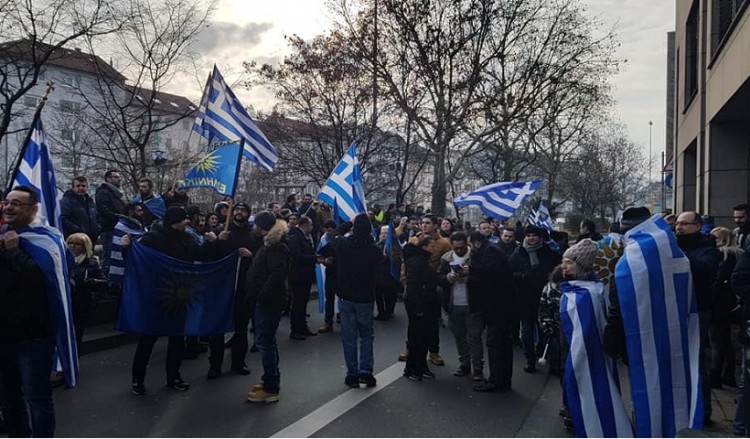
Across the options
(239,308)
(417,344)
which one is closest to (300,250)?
(239,308)

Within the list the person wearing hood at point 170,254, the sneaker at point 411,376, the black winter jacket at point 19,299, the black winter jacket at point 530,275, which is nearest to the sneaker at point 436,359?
the sneaker at point 411,376

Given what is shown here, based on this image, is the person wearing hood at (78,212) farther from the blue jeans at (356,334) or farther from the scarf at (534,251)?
the scarf at (534,251)

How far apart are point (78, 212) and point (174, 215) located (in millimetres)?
3061

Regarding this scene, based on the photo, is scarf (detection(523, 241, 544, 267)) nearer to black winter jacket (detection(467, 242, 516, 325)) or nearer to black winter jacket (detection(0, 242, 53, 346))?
black winter jacket (detection(467, 242, 516, 325))

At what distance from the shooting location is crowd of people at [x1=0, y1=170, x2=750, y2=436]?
396cm

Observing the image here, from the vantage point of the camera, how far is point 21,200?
399 centimetres

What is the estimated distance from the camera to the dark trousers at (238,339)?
22.1 feet

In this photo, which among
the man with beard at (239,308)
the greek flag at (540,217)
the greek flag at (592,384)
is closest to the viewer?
the greek flag at (592,384)

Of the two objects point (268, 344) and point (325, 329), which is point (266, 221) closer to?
point (268, 344)

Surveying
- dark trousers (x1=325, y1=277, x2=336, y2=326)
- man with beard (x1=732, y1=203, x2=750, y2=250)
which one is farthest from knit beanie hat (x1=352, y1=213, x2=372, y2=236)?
man with beard (x1=732, y1=203, x2=750, y2=250)

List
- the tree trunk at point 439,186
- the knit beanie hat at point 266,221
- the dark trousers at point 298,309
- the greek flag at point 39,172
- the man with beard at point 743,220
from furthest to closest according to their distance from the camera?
1. the tree trunk at point 439,186
2. the dark trousers at point 298,309
3. the man with beard at point 743,220
4. the knit beanie hat at point 266,221
5. the greek flag at point 39,172

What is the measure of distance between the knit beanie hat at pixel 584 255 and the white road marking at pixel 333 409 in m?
2.64

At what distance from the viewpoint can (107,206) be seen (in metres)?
8.63

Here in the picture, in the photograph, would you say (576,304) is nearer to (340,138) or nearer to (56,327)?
(56,327)
